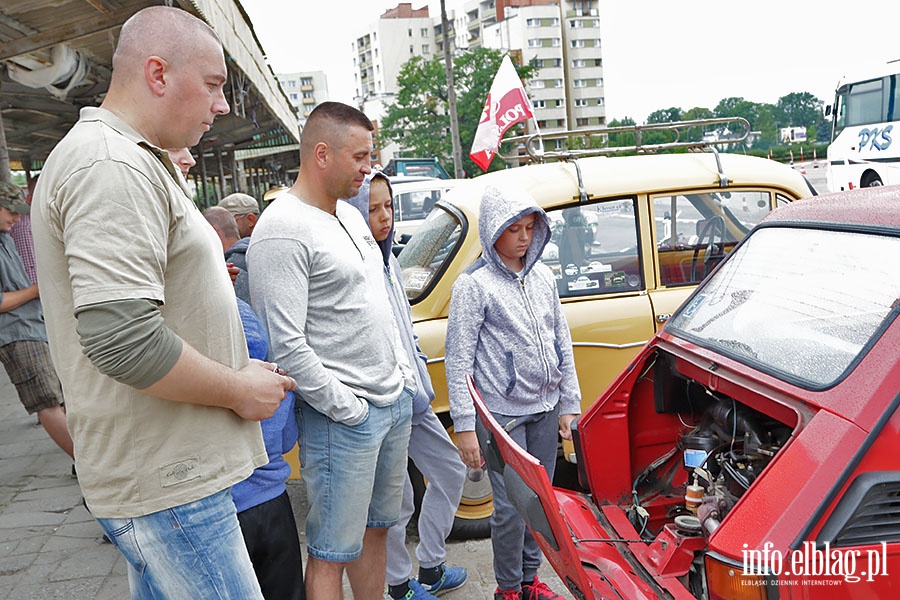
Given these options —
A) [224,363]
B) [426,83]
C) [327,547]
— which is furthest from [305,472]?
[426,83]

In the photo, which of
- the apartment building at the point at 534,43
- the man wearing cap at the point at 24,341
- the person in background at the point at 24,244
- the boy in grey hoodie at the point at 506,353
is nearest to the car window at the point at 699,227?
the boy in grey hoodie at the point at 506,353

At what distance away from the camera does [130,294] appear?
5.21ft

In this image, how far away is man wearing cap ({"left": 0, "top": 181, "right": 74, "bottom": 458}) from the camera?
15.9ft

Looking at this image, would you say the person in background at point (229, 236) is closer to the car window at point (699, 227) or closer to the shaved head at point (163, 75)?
the shaved head at point (163, 75)

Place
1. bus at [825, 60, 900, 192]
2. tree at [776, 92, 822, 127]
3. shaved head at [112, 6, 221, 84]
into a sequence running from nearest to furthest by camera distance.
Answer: shaved head at [112, 6, 221, 84] < bus at [825, 60, 900, 192] < tree at [776, 92, 822, 127]

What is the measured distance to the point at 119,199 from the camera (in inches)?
63.6

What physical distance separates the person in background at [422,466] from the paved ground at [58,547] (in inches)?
7.5

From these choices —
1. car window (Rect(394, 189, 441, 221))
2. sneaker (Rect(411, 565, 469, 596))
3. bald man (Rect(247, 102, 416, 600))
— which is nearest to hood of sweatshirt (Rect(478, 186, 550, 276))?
bald man (Rect(247, 102, 416, 600))

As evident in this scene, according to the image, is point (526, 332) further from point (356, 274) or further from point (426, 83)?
point (426, 83)

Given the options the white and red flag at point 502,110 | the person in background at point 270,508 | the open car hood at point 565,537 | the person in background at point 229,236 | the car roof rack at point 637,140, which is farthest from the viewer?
the white and red flag at point 502,110

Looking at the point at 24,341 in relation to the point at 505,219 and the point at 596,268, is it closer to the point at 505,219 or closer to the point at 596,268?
the point at 505,219

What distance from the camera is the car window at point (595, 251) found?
4457 millimetres

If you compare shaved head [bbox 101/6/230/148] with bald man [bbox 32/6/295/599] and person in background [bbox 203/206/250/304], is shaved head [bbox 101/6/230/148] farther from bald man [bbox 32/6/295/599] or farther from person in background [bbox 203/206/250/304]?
person in background [bbox 203/206/250/304]

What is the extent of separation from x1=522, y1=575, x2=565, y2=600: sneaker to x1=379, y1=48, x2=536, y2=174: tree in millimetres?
55516
